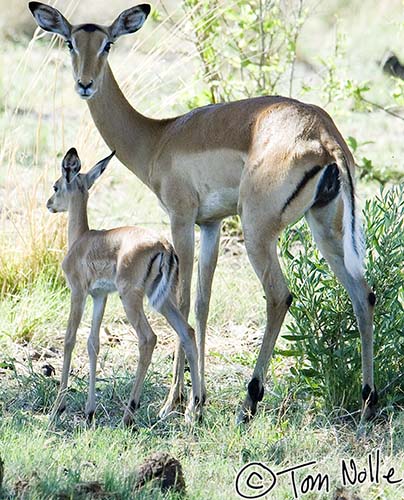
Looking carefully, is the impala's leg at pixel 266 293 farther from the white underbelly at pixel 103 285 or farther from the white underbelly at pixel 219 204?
the white underbelly at pixel 103 285

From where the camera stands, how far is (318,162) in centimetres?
543

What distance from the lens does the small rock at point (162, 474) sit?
14.5 ft

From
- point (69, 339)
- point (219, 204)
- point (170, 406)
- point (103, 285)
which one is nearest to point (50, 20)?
point (219, 204)

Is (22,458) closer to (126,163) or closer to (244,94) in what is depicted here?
(126,163)

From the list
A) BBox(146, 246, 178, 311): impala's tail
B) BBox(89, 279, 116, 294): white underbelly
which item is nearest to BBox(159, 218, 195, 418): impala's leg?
BBox(146, 246, 178, 311): impala's tail

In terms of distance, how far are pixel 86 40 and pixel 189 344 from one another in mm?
1929

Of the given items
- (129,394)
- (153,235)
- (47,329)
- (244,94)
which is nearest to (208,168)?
(153,235)

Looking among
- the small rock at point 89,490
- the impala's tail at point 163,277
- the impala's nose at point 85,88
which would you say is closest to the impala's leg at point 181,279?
the impala's tail at point 163,277

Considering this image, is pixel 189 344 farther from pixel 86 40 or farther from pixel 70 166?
pixel 86 40

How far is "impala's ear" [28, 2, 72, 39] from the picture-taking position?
653 cm

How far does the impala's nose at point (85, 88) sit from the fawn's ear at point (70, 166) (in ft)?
1.45

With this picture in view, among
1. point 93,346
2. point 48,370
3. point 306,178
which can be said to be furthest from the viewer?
point 48,370

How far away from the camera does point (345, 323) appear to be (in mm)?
5906

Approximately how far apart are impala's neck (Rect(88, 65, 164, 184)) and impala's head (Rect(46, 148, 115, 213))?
606mm
